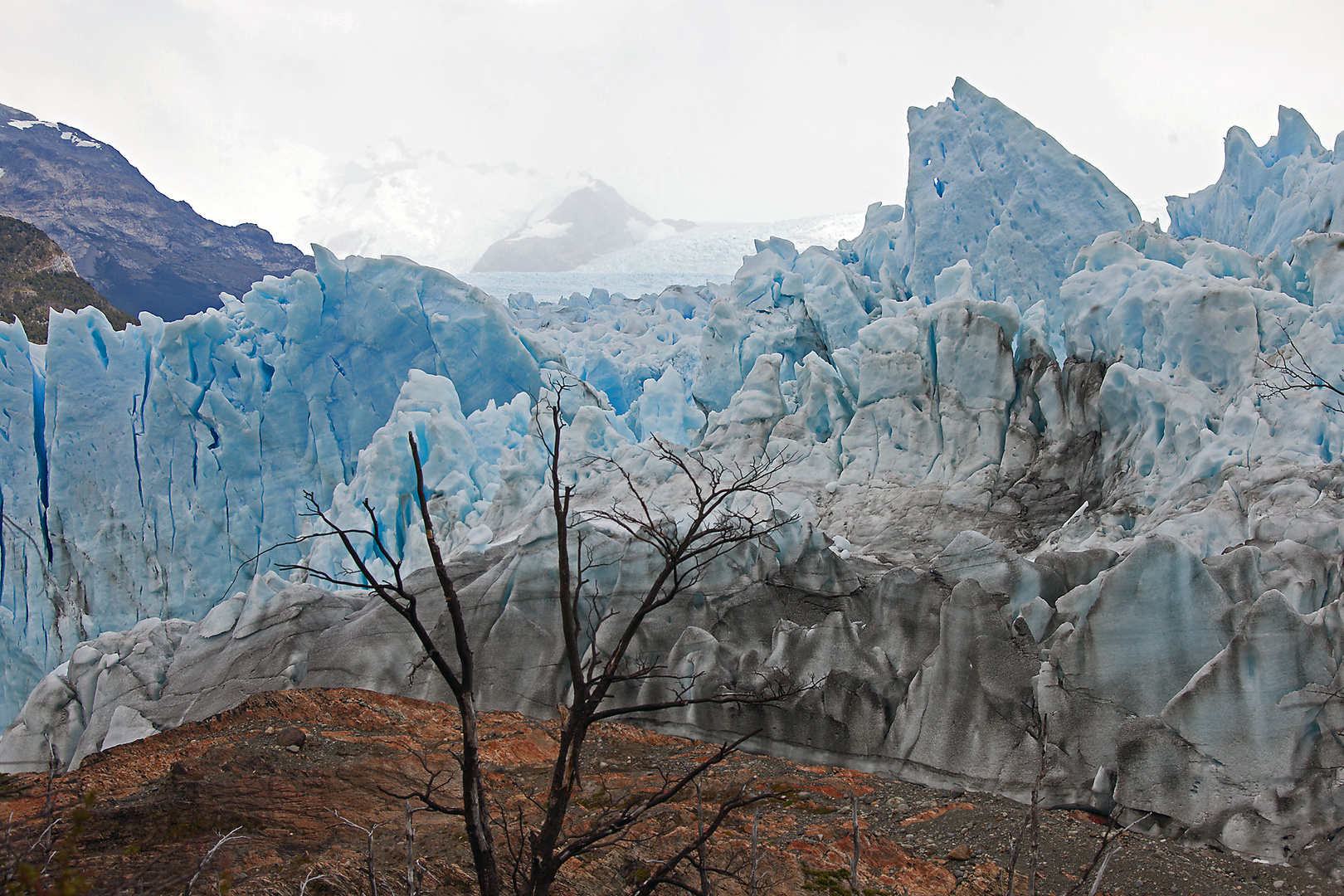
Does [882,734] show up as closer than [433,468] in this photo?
Yes

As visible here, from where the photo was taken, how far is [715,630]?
42.5ft

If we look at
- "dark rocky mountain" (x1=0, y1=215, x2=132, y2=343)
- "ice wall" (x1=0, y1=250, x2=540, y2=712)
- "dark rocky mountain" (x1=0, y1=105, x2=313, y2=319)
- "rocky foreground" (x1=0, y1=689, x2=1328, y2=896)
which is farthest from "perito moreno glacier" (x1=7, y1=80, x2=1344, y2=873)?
"dark rocky mountain" (x1=0, y1=105, x2=313, y2=319)

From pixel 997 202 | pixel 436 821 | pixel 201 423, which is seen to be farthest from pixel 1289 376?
pixel 201 423

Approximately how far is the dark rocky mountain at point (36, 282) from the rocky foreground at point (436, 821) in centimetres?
2393

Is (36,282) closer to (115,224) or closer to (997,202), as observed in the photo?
(115,224)

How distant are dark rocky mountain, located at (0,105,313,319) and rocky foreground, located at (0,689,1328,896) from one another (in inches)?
1450

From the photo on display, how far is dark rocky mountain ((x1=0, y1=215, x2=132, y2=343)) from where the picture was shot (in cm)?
2886

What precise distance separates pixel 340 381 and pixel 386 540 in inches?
245

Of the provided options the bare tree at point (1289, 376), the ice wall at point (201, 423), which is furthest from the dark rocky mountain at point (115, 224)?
the bare tree at point (1289, 376)

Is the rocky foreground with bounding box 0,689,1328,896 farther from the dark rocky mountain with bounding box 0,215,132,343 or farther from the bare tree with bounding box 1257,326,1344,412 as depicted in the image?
the dark rocky mountain with bounding box 0,215,132,343

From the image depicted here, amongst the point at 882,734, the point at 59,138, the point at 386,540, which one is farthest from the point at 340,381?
the point at 59,138

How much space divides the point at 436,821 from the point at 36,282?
30.8 metres

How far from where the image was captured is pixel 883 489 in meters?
16.7

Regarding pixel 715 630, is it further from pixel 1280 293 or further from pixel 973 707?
pixel 1280 293
